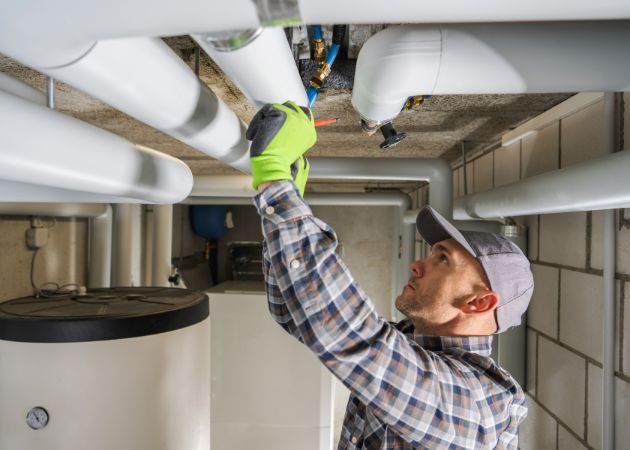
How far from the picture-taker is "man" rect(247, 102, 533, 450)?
0.66 metres

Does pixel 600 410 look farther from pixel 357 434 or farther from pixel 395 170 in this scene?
pixel 395 170

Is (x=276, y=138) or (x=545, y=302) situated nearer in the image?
(x=276, y=138)

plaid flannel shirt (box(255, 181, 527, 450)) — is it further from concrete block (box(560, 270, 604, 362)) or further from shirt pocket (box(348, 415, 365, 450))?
concrete block (box(560, 270, 604, 362))

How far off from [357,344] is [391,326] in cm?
10

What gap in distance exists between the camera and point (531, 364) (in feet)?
4.94

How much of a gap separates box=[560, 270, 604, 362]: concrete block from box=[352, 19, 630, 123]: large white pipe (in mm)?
624

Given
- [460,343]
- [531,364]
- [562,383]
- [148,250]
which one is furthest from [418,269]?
[148,250]

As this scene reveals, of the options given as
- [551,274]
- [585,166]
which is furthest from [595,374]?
[585,166]

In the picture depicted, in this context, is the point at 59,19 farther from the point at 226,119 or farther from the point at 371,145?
the point at 371,145

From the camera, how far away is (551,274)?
1374 mm

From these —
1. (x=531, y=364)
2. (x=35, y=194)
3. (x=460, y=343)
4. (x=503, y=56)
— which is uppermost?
(x=503, y=56)

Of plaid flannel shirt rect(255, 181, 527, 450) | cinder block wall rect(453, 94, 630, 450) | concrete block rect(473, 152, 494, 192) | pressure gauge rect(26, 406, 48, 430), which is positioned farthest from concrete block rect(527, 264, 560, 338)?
pressure gauge rect(26, 406, 48, 430)

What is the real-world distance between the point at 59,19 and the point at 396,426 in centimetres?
73

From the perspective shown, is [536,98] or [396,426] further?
[536,98]
